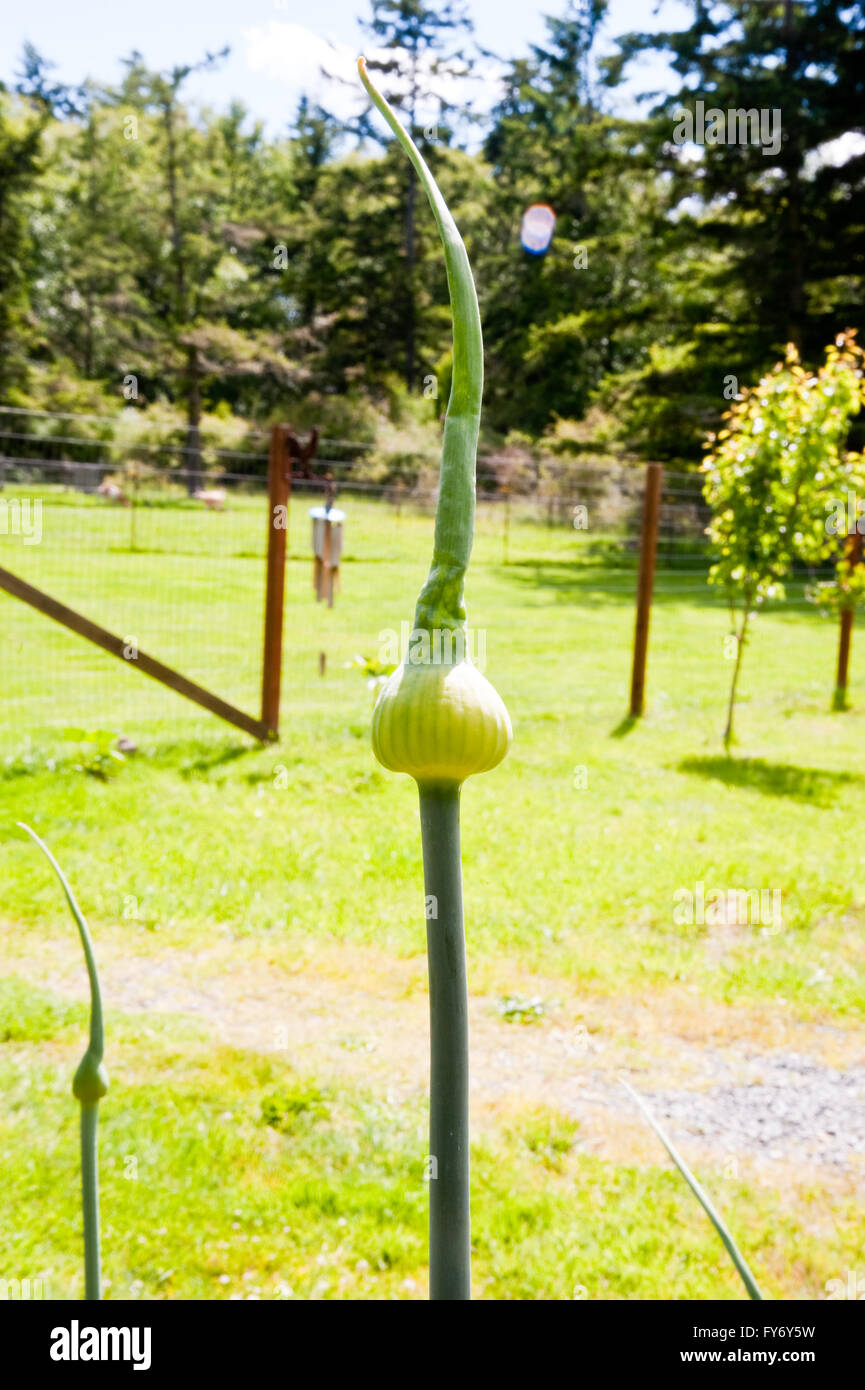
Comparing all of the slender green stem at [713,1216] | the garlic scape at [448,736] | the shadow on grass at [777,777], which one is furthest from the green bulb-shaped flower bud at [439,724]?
the shadow on grass at [777,777]

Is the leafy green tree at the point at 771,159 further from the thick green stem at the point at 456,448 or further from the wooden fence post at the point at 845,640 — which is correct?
the thick green stem at the point at 456,448

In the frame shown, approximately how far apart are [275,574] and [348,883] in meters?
2.87

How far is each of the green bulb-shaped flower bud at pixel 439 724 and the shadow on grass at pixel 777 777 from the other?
23.3ft

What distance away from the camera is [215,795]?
20.5 ft

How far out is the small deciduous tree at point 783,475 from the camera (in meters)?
7.96

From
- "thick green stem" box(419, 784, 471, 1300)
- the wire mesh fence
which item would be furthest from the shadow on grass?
"thick green stem" box(419, 784, 471, 1300)

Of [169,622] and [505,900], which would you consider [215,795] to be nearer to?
[505,900]

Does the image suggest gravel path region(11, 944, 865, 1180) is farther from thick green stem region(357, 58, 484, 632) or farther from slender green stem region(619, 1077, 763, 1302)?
thick green stem region(357, 58, 484, 632)

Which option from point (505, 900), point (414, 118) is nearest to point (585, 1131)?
point (505, 900)

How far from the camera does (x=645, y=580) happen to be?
9.32 metres

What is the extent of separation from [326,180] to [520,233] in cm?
669

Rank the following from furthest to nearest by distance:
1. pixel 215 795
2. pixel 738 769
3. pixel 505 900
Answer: pixel 738 769
pixel 215 795
pixel 505 900

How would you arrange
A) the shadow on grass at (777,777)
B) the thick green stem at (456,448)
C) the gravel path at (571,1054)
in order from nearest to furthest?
the thick green stem at (456,448) → the gravel path at (571,1054) → the shadow on grass at (777,777)

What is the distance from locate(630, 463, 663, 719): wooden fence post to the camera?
9203 millimetres
